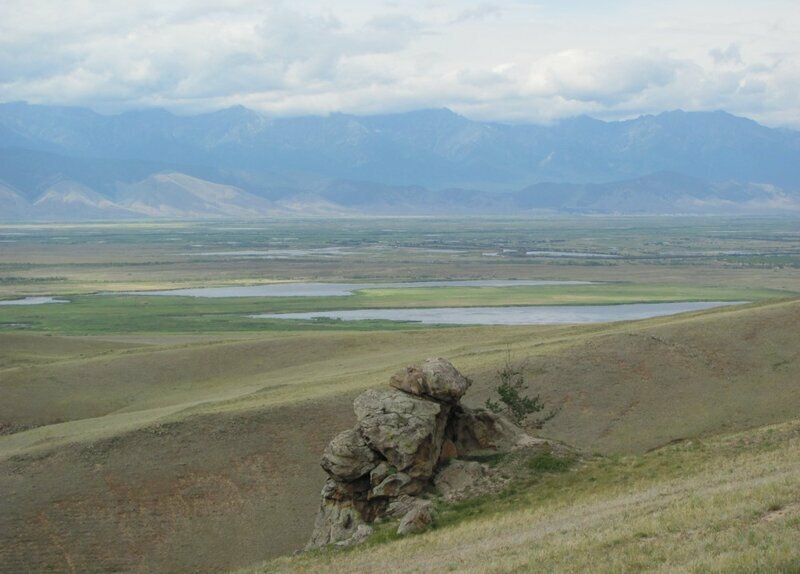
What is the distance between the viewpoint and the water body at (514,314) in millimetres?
89125

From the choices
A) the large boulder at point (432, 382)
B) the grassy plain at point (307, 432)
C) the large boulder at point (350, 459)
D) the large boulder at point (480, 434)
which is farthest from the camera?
the large boulder at point (480, 434)

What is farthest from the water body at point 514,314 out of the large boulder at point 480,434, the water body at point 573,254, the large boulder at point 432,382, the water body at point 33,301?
the water body at point 573,254

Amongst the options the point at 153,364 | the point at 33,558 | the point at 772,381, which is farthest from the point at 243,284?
the point at 33,558

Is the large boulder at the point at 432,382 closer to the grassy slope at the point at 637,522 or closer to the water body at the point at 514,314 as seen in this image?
the grassy slope at the point at 637,522

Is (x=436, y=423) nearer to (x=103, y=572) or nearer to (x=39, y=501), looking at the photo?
(x=103, y=572)

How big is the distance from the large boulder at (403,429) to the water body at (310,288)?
280 ft

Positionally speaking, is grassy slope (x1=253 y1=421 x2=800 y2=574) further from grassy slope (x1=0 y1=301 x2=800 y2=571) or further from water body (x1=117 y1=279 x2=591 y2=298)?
water body (x1=117 y1=279 x2=591 y2=298)

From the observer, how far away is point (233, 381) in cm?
5541

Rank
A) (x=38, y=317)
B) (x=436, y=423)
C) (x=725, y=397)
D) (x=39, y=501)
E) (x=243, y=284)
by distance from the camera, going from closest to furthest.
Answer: (x=436, y=423) < (x=39, y=501) < (x=725, y=397) < (x=38, y=317) < (x=243, y=284)

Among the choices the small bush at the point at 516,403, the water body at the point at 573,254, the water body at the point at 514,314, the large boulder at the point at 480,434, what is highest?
the large boulder at the point at 480,434

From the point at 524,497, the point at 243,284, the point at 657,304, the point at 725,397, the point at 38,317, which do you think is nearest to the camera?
the point at 524,497

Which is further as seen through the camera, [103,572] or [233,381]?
[233,381]

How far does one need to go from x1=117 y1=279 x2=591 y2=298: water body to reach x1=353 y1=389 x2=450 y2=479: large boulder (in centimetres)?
8529

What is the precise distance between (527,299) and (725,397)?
2438 inches
